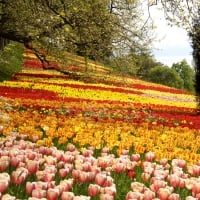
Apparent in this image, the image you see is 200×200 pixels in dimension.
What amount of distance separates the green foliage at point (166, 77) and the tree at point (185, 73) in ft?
13.9

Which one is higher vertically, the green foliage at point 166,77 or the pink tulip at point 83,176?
the green foliage at point 166,77

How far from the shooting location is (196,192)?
5.75 metres

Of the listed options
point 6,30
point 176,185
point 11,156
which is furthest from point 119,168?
point 6,30

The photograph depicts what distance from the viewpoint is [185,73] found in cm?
6975

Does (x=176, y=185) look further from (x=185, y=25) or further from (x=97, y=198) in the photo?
(x=185, y=25)

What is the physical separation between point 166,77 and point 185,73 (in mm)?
6261

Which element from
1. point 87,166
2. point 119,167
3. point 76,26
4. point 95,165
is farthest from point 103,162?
point 76,26

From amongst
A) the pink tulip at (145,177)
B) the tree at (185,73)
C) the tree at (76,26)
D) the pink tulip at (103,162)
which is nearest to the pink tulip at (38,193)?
the pink tulip at (145,177)

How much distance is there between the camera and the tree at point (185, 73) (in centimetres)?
6881

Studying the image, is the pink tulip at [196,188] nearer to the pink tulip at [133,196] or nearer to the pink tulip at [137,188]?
the pink tulip at [137,188]

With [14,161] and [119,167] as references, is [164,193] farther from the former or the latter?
[14,161]

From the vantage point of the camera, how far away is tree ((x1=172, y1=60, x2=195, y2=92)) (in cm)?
6881

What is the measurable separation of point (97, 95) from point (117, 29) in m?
6.59

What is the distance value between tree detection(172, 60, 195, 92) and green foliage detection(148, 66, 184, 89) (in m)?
4.24
